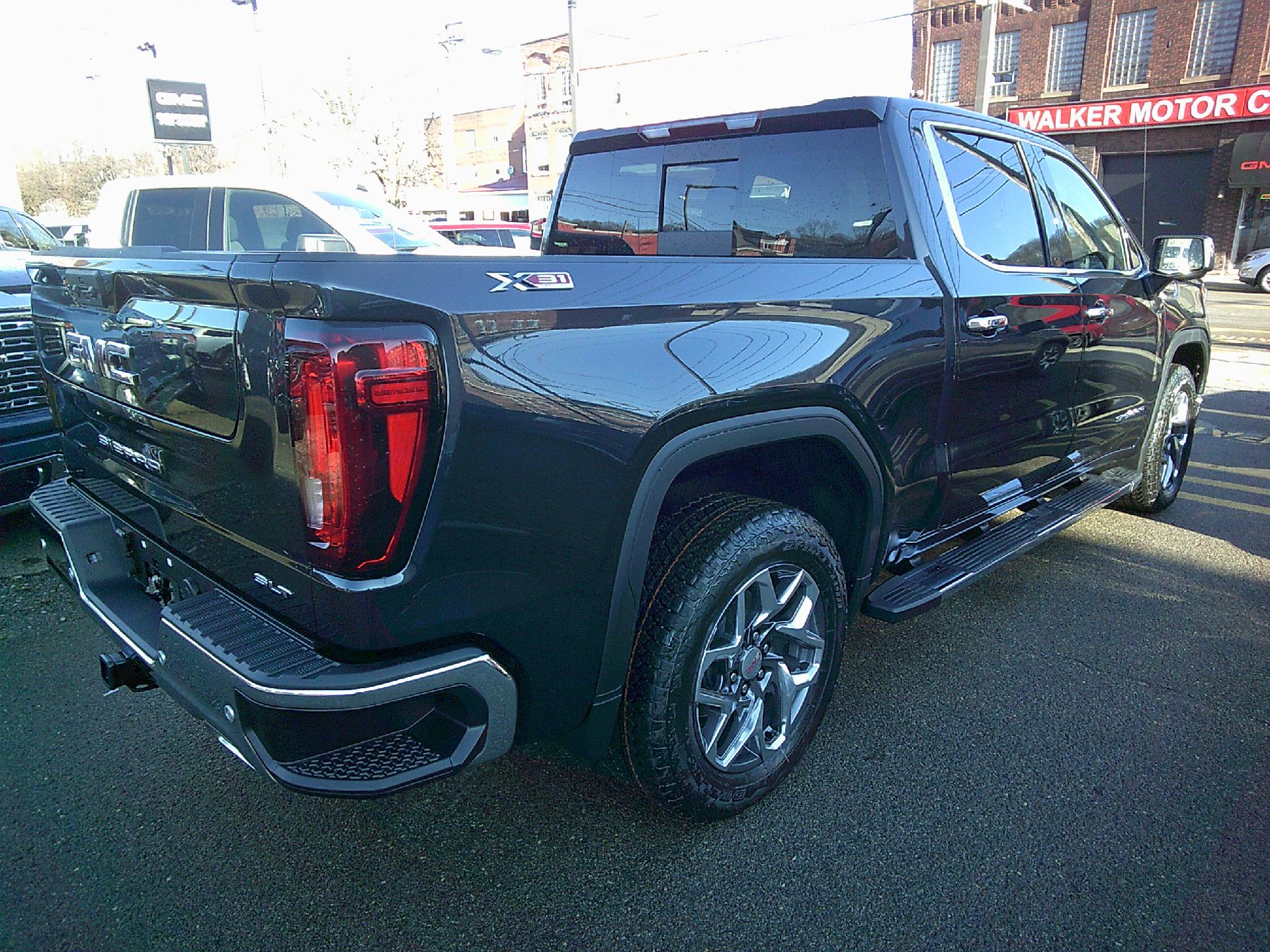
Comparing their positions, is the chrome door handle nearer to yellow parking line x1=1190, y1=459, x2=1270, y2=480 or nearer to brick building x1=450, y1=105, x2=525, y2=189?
yellow parking line x1=1190, y1=459, x2=1270, y2=480

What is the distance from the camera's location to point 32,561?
4.29 metres

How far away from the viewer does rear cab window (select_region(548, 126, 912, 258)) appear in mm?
2932

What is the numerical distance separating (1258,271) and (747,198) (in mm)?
22983

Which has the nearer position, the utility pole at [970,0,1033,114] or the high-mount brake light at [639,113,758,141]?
the high-mount brake light at [639,113,758,141]

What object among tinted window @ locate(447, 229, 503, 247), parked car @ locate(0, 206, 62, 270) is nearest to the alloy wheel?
parked car @ locate(0, 206, 62, 270)

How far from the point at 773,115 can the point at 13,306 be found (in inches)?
143

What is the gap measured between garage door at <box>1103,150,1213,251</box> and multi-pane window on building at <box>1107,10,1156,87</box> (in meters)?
2.35

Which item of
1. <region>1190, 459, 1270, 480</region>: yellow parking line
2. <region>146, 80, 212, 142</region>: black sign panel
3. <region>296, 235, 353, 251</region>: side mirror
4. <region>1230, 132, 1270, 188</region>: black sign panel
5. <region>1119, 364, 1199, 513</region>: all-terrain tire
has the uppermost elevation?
<region>146, 80, 212, 142</region>: black sign panel

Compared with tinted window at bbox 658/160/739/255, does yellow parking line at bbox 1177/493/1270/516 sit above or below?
below

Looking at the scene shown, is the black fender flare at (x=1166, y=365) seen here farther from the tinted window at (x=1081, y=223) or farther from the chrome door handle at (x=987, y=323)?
the chrome door handle at (x=987, y=323)

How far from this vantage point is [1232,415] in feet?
25.5

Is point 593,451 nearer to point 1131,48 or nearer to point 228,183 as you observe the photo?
point 228,183

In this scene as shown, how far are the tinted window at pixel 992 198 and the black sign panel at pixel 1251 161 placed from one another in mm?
27708

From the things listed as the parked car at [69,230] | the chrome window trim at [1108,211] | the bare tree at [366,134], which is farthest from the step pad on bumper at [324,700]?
the bare tree at [366,134]
